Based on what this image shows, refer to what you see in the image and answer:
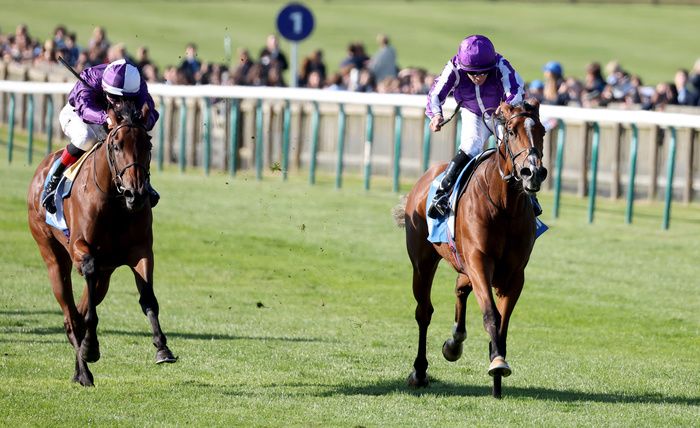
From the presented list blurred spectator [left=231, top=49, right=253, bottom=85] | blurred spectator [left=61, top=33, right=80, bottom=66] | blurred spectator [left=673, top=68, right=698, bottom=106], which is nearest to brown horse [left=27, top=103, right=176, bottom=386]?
blurred spectator [left=673, top=68, right=698, bottom=106]

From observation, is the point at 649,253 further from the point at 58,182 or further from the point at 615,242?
the point at 58,182

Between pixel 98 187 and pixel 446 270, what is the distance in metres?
6.34

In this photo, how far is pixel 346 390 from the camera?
28.0ft

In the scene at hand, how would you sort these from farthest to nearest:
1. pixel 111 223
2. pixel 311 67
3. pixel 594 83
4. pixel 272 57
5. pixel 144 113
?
1. pixel 311 67
2. pixel 272 57
3. pixel 594 83
4. pixel 111 223
5. pixel 144 113

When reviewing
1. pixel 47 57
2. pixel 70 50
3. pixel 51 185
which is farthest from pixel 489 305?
pixel 70 50

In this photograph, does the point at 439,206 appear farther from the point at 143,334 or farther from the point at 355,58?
the point at 355,58

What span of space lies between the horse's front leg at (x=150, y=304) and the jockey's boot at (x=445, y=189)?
1.83 metres

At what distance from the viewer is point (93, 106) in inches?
356

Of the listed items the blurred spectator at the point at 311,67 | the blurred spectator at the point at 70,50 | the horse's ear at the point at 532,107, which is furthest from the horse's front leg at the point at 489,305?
the blurred spectator at the point at 70,50

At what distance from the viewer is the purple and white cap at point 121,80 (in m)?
8.69

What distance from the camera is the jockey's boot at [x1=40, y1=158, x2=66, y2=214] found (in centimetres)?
915

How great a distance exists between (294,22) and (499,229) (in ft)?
42.9

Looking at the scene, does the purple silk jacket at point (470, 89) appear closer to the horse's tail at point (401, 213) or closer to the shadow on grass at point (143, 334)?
the horse's tail at point (401, 213)

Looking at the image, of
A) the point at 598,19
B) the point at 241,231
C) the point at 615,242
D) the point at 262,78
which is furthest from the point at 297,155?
the point at 598,19
